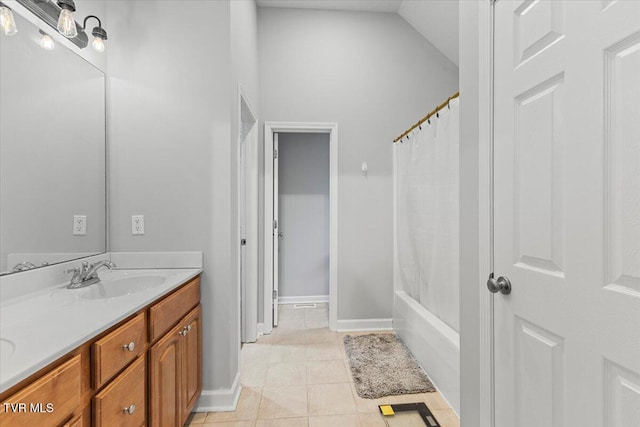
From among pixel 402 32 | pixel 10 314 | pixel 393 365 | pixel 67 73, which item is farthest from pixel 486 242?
pixel 402 32

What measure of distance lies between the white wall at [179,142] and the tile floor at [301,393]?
0.79 ft

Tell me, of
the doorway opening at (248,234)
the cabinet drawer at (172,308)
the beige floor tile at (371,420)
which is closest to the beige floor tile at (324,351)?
the doorway opening at (248,234)

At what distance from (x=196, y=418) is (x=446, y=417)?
1453 millimetres

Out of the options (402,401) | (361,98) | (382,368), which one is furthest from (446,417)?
(361,98)

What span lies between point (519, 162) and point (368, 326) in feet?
8.00

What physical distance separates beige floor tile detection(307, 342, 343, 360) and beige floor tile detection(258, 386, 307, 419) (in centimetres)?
45

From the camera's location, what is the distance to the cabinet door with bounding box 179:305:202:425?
5.22 feet

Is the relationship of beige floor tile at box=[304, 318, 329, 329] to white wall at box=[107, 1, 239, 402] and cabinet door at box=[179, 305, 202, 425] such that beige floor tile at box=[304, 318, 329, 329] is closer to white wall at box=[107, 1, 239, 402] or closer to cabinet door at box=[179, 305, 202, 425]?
white wall at box=[107, 1, 239, 402]

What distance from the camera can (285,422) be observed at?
1.75m

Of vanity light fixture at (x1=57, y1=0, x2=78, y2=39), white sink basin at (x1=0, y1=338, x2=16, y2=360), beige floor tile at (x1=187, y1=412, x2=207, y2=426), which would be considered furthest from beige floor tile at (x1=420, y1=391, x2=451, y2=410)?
vanity light fixture at (x1=57, y1=0, x2=78, y2=39)

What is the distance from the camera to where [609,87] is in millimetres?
746

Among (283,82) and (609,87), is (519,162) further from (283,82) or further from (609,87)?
(283,82)

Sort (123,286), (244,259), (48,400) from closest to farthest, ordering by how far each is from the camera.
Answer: (48,400)
(123,286)
(244,259)

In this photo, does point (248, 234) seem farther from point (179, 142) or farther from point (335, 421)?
point (335, 421)
